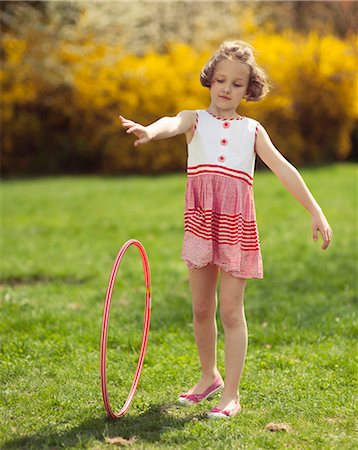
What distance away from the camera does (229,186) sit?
3.68 meters

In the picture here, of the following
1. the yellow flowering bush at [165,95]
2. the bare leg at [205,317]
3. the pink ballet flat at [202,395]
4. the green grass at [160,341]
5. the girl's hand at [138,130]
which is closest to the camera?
the girl's hand at [138,130]

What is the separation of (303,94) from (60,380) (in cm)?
1296

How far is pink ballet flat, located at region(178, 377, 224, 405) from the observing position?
155 inches

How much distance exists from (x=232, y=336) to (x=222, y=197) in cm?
68

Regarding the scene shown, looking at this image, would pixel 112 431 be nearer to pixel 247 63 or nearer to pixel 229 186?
pixel 229 186

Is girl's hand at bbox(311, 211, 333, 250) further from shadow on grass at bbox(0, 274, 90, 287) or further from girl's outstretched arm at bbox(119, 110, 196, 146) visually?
shadow on grass at bbox(0, 274, 90, 287)

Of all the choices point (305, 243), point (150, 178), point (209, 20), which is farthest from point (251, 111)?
point (305, 243)

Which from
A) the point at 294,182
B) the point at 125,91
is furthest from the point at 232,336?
the point at 125,91

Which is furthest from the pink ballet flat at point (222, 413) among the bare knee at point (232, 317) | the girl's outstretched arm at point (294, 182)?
the girl's outstretched arm at point (294, 182)

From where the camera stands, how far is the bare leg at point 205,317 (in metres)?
3.82

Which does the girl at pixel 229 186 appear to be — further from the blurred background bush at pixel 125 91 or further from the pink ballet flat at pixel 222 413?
the blurred background bush at pixel 125 91

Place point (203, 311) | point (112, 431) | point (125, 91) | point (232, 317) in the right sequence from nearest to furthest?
point (112, 431) < point (232, 317) < point (203, 311) < point (125, 91)

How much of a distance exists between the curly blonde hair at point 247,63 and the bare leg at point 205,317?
34.3 inches

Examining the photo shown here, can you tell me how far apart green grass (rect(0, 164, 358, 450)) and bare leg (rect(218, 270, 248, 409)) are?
5.4 inches
